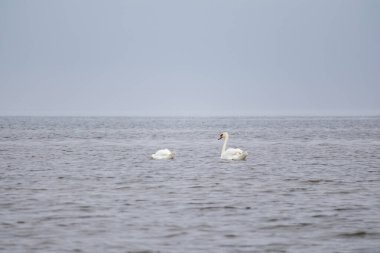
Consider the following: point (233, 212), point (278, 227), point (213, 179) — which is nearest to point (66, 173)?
point (213, 179)

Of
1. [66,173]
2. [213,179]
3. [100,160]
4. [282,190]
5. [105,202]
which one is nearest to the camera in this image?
[105,202]

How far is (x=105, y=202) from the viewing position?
21.8 meters

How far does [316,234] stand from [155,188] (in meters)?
9.50

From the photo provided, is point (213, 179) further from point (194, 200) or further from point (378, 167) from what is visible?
point (378, 167)

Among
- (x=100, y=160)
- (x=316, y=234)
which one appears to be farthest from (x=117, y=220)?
(x=100, y=160)

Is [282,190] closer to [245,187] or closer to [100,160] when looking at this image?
[245,187]

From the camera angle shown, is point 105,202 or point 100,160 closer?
point 105,202

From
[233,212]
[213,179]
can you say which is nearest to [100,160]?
[213,179]

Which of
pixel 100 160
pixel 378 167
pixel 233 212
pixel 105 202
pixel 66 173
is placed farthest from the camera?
pixel 100 160

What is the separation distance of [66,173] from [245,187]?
28.8ft

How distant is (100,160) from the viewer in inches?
1571

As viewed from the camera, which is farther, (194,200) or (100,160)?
(100,160)

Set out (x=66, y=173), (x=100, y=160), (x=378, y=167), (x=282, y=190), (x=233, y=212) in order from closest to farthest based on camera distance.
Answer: (x=233, y=212)
(x=282, y=190)
(x=66, y=173)
(x=378, y=167)
(x=100, y=160)

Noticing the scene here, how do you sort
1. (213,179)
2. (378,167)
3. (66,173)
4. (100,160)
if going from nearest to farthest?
(213,179)
(66,173)
(378,167)
(100,160)
